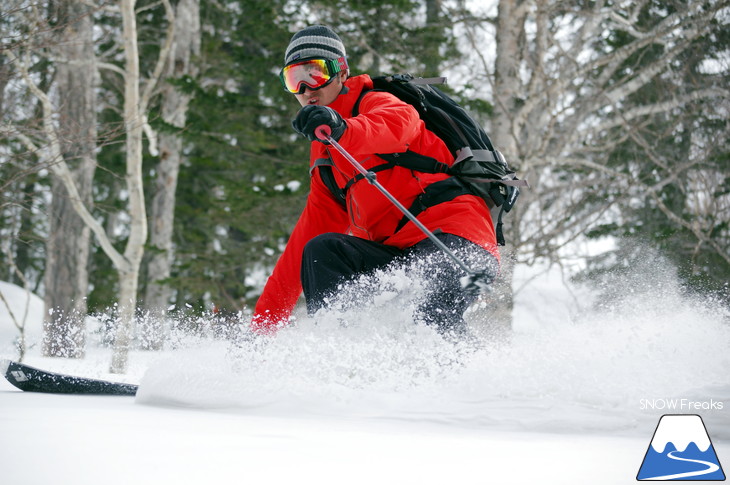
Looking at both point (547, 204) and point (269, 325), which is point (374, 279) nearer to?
point (269, 325)

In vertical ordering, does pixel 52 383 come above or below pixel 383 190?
below

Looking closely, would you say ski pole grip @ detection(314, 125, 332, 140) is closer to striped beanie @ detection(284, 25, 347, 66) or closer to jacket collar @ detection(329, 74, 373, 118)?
jacket collar @ detection(329, 74, 373, 118)

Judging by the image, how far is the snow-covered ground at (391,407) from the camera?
1770 mm

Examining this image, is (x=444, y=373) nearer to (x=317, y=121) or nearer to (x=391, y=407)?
(x=391, y=407)

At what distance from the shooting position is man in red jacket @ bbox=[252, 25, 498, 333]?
3025 millimetres

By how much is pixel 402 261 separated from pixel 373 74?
658 centimetres

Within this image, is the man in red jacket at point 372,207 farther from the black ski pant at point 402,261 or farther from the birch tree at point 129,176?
the birch tree at point 129,176

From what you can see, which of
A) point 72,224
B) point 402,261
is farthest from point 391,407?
point 72,224

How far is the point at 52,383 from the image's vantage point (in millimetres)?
3535

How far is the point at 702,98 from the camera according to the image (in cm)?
1084

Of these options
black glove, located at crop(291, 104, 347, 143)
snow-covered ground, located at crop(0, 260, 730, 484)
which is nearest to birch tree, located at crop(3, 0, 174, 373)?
snow-covered ground, located at crop(0, 260, 730, 484)

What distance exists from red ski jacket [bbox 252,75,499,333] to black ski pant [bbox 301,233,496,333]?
8 cm

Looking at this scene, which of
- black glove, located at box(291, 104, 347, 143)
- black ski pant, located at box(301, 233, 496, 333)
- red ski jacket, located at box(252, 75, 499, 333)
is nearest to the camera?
black glove, located at box(291, 104, 347, 143)

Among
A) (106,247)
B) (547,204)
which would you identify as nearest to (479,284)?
(106,247)
